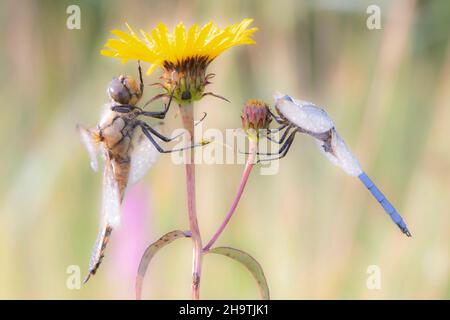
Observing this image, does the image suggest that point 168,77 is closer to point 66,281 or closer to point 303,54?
Result: point 66,281

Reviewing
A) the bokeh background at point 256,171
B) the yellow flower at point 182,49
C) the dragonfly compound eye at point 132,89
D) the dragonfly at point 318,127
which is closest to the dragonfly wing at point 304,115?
the dragonfly at point 318,127

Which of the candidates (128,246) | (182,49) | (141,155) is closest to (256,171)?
(128,246)

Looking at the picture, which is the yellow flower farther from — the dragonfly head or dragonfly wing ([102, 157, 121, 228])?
dragonfly wing ([102, 157, 121, 228])

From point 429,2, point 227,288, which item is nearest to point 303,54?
point 429,2

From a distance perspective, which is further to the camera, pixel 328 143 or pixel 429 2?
pixel 429 2

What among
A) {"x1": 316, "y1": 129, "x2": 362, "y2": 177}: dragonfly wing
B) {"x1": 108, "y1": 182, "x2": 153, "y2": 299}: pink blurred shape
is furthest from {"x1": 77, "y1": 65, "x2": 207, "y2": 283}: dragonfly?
{"x1": 108, "y1": 182, "x2": 153, "y2": 299}: pink blurred shape

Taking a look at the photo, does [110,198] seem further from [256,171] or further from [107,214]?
[256,171]

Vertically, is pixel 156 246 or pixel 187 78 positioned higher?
pixel 187 78
